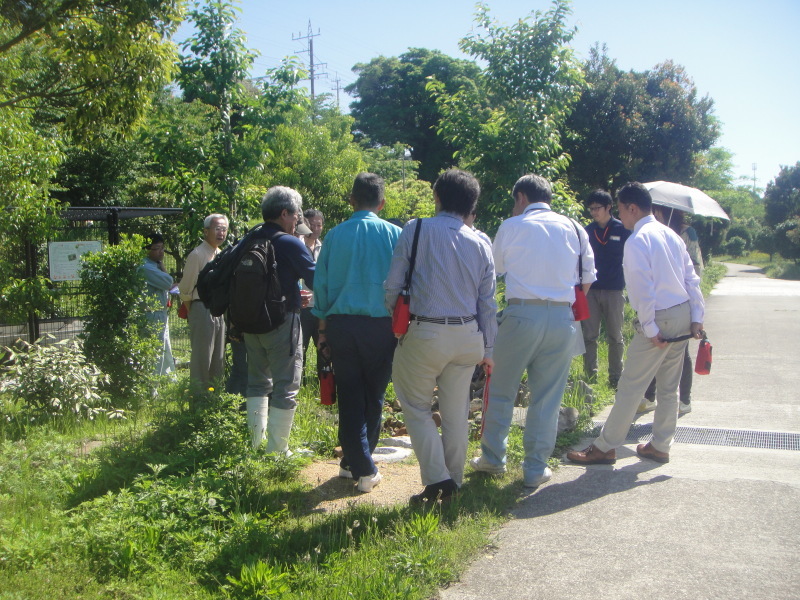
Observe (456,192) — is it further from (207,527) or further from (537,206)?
(207,527)

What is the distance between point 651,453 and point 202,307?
4.18 m

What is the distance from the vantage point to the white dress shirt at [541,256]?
4.91 meters

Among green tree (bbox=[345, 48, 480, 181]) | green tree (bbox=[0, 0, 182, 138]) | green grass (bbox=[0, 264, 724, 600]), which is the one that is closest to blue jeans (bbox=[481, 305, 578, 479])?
green grass (bbox=[0, 264, 724, 600])

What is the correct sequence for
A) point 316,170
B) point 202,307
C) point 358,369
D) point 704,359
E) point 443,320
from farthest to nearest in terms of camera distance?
point 316,170 < point 202,307 < point 704,359 < point 358,369 < point 443,320

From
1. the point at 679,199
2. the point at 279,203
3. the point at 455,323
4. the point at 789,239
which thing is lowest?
the point at 455,323

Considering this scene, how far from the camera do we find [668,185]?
7961mm

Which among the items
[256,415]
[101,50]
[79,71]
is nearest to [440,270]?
[256,415]

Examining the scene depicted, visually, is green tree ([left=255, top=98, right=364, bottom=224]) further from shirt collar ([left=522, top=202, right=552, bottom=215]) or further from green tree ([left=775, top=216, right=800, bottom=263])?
green tree ([left=775, top=216, right=800, bottom=263])

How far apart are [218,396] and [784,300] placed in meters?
18.5

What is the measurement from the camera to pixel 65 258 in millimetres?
9492

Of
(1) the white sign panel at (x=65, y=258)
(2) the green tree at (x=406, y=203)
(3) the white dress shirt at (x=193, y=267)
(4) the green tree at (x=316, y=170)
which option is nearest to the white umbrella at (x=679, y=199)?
(3) the white dress shirt at (x=193, y=267)

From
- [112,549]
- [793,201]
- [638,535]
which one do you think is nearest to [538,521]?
[638,535]

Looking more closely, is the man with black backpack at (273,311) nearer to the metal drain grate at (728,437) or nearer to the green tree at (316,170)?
the metal drain grate at (728,437)

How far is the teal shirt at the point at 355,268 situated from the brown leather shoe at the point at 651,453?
2.45 meters
